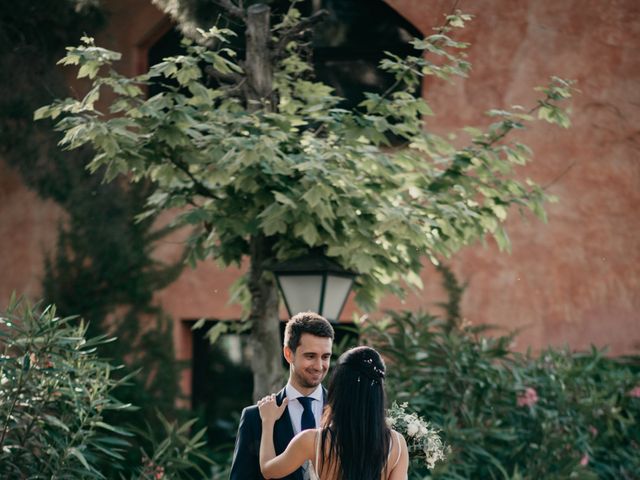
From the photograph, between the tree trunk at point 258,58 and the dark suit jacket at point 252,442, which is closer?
the dark suit jacket at point 252,442

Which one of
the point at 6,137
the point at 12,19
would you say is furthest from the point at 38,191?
the point at 12,19

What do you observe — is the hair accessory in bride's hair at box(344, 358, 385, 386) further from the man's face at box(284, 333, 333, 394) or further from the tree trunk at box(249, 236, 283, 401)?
the tree trunk at box(249, 236, 283, 401)

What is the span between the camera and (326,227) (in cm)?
725

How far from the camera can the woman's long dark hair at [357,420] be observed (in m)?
4.00

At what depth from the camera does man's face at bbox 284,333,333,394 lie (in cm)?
420

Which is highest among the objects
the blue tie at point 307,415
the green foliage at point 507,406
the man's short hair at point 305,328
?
the man's short hair at point 305,328

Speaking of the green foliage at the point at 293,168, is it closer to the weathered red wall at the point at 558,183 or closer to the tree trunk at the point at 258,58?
the tree trunk at the point at 258,58

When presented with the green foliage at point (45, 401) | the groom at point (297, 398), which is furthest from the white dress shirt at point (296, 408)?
the green foliage at point (45, 401)

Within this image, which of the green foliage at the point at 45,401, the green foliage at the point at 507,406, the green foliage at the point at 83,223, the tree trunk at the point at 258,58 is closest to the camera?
the green foliage at the point at 45,401

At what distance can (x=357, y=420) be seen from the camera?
4.03 meters

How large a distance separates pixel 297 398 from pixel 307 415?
0.07 meters

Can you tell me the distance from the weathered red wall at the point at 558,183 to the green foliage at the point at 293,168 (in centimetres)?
315

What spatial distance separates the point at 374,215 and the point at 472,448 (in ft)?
7.52

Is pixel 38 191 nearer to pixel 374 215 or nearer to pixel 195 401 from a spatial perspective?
pixel 195 401
